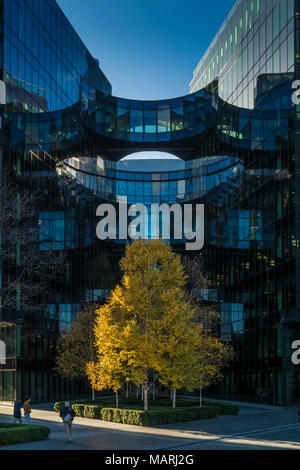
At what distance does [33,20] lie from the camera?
45.2 m

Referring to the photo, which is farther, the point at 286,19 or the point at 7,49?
the point at 286,19

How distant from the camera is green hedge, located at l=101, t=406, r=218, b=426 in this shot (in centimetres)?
2758

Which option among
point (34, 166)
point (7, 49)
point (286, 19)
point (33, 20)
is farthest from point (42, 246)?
point (286, 19)

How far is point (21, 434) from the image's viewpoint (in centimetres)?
2103

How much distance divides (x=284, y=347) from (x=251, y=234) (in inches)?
457

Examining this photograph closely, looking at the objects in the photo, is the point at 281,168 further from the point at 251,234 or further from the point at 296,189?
the point at 251,234

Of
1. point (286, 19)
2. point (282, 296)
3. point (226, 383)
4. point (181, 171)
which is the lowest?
point (226, 383)
